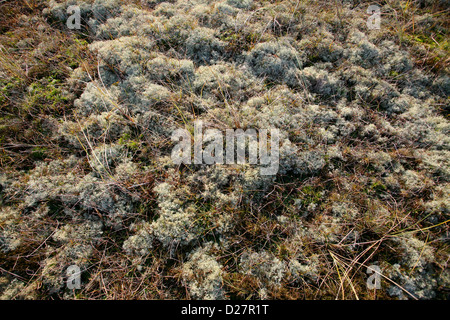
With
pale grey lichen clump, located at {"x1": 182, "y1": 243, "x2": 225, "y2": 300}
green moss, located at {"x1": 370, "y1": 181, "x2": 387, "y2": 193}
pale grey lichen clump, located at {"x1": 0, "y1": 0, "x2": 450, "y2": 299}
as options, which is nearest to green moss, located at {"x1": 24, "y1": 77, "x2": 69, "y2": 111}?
pale grey lichen clump, located at {"x1": 0, "y1": 0, "x2": 450, "y2": 299}

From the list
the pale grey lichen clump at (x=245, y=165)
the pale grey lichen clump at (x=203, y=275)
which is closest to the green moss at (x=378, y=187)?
the pale grey lichen clump at (x=245, y=165)

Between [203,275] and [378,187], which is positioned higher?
[378,187]

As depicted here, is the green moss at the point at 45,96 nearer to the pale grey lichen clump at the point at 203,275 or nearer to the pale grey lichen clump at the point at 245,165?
the pale grey lichen clump at the point at 245,165

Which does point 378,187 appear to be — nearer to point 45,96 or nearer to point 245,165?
point 245,165

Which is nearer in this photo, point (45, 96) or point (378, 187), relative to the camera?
point (378, 187)

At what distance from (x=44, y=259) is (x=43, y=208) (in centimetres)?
67

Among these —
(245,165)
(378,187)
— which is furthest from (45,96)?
(378,187)

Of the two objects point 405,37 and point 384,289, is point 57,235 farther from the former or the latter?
point 405,37

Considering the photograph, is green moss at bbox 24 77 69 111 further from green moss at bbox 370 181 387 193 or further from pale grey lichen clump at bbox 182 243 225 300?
green moss at bbox 370 181 387 193

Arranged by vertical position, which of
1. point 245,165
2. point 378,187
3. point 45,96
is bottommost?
point 378,187

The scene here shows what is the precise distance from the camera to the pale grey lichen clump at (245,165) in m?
2.85

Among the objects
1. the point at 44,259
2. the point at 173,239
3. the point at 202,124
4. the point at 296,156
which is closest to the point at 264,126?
the point at 296,156

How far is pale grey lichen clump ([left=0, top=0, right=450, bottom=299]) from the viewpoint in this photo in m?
2.85

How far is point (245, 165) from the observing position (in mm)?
3166
